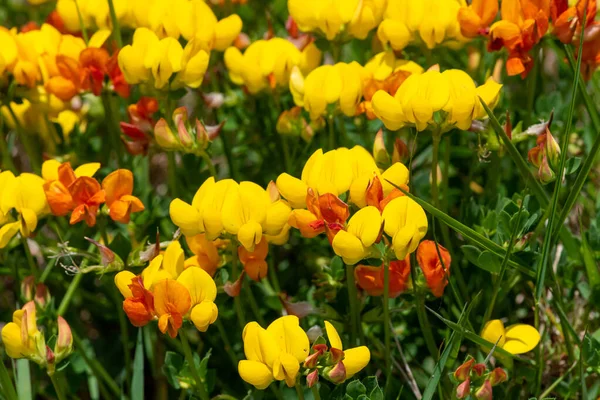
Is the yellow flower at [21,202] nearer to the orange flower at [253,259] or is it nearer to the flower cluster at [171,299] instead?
the flower cluster at [171,299]

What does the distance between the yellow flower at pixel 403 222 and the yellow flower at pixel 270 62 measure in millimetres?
776

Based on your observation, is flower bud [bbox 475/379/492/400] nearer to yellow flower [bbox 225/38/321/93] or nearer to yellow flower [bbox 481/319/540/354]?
yellow flower [bbox 481/319/540/354]

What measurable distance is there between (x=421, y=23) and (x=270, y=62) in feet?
1.34

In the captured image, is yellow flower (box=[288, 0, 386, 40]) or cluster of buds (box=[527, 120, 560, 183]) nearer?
cluster of buds (box=[527, 120, 560, 183])

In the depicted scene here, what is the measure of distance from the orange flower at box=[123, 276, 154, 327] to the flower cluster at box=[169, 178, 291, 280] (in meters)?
0.15

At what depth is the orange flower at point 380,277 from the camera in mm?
1760

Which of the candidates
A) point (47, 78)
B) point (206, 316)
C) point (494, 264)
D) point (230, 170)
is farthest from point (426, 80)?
point (47, 78)

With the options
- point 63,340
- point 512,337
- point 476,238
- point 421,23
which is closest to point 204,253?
A: point 63,340

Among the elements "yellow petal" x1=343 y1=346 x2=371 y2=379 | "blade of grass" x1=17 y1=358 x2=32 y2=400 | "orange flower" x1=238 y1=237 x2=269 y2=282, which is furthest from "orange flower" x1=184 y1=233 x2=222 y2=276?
"blade of grass" x1=17 y1=358 x2=32 y2=400

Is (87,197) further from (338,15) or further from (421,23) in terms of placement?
(421,23)

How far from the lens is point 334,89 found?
199 cm

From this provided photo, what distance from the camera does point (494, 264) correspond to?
1762 mm

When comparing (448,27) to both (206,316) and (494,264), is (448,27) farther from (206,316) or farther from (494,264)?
(206,316)

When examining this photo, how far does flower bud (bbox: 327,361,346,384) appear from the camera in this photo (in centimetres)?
150
